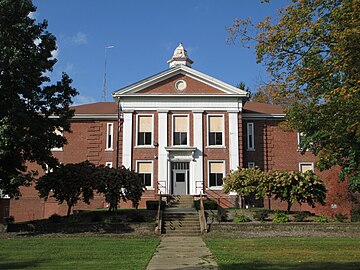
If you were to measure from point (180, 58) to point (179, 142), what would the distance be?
36.7ft

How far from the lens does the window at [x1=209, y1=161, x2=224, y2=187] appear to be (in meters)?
33.1

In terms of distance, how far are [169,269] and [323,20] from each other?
9.33 meters

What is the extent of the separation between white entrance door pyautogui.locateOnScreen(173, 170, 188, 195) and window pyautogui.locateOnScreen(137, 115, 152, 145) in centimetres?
325

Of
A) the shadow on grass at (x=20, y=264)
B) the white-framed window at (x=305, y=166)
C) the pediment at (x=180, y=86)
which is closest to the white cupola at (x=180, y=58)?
the pediment at (x=180, y=86)

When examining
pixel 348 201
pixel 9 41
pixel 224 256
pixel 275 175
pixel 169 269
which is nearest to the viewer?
pixel 169 269

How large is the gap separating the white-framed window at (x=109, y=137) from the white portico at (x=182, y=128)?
A: 1.80 m

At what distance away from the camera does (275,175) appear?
2403 cm

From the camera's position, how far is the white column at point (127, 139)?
3316 cm

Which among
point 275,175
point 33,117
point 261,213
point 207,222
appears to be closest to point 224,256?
point 207,222

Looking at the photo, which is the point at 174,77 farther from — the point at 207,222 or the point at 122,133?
the point at 207,222

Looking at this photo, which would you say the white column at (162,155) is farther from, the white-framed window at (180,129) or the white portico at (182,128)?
the white-framed window at (180,129)

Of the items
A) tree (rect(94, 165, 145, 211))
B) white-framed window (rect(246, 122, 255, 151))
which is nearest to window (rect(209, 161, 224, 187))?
white-framed window (rect(246, 122, 255, 151))

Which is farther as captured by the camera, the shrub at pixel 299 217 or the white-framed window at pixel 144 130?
the white-framed window at pixel 144 130

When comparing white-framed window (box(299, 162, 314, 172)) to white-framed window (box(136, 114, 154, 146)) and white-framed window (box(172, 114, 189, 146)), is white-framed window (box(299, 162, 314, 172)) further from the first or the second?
white-framed window (box(136, 114, 154, 146))
